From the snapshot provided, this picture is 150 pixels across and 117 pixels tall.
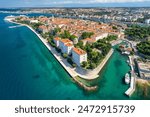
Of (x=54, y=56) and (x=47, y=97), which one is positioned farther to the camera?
(x=54, y=56)

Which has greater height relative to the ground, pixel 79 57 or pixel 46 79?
pixel 79 57

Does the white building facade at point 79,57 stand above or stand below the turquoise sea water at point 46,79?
above

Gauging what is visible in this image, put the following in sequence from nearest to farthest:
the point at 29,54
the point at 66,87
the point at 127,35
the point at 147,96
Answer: the point at 147,96
the point at 66,87
the point at 29,54
the point at 127,35

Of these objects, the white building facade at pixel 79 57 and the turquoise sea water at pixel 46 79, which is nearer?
the turquoise sea water at pixel 46 79

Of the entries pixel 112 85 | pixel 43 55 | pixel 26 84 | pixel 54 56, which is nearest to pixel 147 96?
pixel 112 85

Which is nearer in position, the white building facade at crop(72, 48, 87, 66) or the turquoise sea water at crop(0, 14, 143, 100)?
the turquoise sea water at crop(0, 14, 143, 100)

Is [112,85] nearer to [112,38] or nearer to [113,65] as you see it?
[113,65]

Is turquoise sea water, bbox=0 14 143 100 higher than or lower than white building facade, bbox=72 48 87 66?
lower

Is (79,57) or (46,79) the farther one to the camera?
(79,57)
